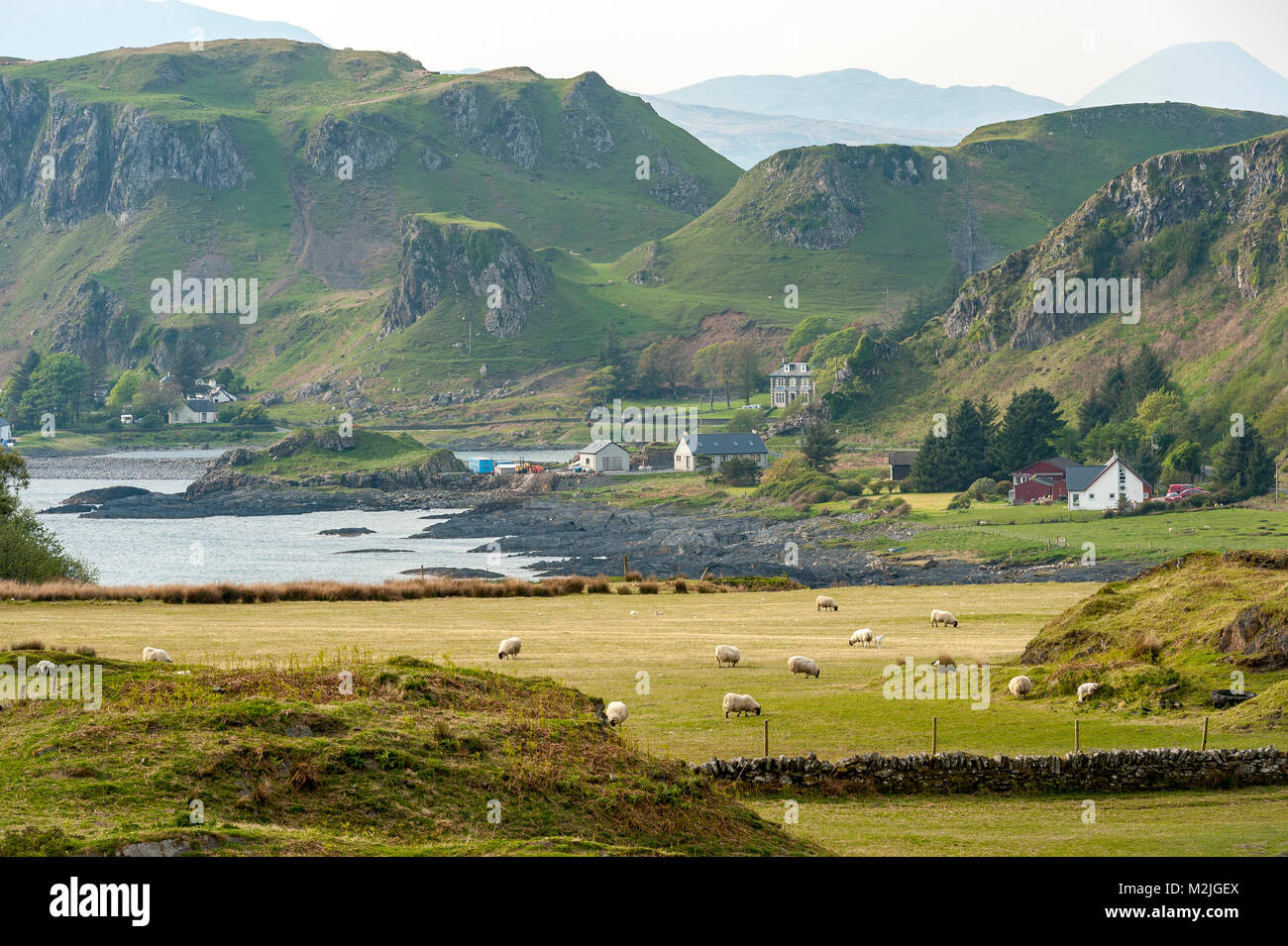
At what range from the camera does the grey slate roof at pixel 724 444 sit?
190m

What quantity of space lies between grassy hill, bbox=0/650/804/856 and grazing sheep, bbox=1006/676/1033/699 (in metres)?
16.8

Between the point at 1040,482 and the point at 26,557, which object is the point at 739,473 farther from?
the point at 26,557

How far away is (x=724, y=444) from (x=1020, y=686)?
15554cm

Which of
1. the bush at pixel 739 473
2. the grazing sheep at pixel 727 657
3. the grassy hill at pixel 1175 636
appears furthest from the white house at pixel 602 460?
the grassy hill at pixel 1175 636

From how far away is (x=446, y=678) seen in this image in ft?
88.3

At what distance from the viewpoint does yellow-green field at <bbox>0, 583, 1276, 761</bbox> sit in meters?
31.7

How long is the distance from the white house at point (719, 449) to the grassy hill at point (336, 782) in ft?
539

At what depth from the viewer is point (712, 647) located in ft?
160

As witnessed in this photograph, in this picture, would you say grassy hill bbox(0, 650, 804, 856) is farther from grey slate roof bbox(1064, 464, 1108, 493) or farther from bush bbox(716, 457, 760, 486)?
bush bbox(716, 457, 760, 486)

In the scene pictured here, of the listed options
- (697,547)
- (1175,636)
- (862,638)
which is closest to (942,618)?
(862,638)

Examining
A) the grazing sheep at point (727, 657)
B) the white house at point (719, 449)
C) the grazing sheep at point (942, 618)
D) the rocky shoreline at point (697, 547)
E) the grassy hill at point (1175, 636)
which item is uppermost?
the white house at point (719, 449)

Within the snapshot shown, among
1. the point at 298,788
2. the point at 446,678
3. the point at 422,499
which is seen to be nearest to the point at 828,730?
the point at 446,678

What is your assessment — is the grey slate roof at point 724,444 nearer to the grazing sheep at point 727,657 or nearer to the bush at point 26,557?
the bush at point 26,557
